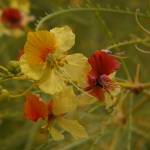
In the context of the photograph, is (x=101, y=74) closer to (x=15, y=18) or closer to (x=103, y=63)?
(x=103, y=63)

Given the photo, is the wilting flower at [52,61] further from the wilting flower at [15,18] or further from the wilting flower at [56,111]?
the wilting flower at [15,18]

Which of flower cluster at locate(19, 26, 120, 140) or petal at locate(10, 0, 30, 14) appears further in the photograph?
petal at locate(10, 0, 30, 14)

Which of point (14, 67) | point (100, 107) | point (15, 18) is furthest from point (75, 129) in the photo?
point (15, 18)

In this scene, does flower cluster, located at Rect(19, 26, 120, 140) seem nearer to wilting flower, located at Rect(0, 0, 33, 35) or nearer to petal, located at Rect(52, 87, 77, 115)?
petal, located at Rect(52, 87, 77, 115)

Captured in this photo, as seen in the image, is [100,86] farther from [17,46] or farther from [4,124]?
[17,46]

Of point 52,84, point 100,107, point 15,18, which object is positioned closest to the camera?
point 52,84

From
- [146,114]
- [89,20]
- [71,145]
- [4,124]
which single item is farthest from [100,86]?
[89,20]

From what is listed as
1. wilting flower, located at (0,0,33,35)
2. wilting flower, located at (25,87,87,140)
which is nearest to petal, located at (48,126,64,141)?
wilting flower, located at (25,87,87,140)
